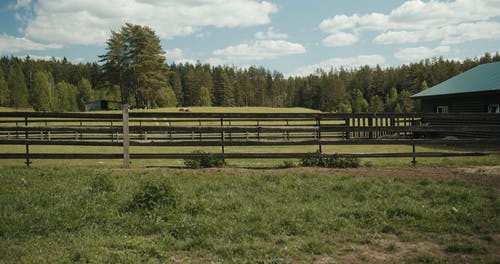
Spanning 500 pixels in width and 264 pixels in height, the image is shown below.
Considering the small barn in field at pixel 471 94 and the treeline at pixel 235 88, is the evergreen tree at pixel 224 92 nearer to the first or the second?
the treeline at pixel 235 88

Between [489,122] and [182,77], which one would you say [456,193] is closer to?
[489,122]

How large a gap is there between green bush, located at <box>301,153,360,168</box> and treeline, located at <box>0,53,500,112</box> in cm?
7357

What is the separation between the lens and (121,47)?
62.9 m

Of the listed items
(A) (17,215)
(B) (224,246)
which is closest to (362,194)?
(B) (224,246)

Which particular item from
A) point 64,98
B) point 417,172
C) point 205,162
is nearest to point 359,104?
point 64,98

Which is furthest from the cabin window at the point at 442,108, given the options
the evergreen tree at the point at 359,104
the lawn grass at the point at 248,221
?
the evergreen tree at the point at 359,104

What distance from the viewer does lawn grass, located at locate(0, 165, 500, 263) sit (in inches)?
181

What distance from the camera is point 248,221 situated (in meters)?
5.77

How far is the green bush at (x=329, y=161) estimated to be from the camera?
11039 mm

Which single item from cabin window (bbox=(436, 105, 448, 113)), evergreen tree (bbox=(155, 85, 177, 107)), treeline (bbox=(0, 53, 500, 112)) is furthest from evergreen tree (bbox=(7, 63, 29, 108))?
cabin window (bbox=(436, 105, 448, 113))

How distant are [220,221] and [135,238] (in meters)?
1.26

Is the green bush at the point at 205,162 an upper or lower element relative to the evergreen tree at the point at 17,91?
lower

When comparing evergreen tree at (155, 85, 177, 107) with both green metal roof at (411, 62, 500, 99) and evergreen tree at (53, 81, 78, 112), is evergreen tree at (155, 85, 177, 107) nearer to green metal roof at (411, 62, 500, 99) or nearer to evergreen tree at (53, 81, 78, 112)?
evergreen tree at (53, 81, 78, 112)

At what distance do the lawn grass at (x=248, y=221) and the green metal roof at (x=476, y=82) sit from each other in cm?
1861
